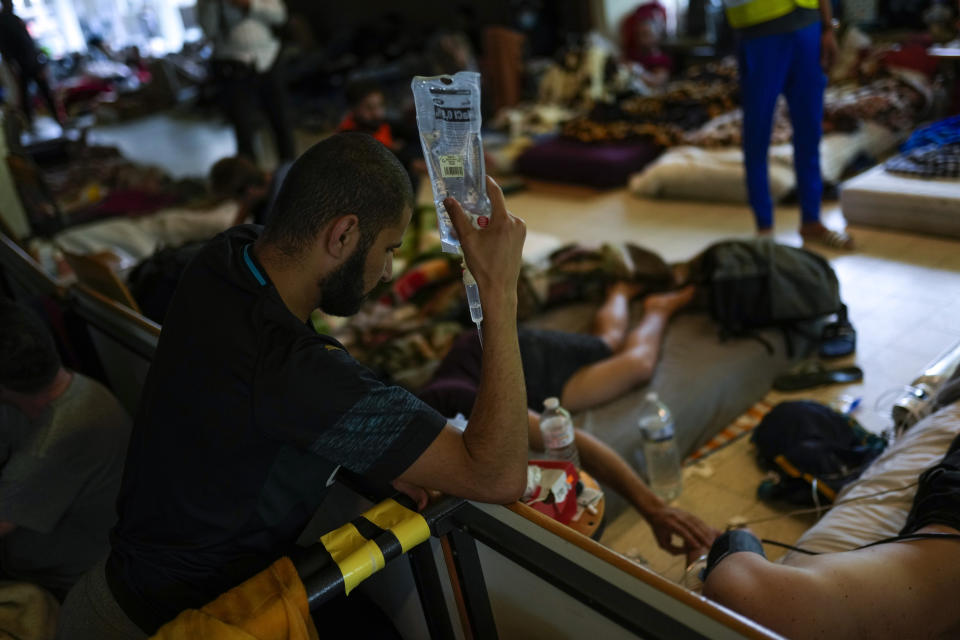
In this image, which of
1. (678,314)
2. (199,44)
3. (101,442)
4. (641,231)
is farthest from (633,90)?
(199,44)

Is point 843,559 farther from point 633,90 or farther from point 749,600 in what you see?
point 633,90

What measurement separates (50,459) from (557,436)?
1099 mm

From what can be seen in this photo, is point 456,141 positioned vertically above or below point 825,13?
above

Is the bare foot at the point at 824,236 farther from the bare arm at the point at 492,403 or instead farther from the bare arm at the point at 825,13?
the bare arm at the point at 492,403

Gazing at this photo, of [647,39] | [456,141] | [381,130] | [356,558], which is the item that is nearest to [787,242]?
[381,130]

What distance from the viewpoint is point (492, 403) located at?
3.95 feet

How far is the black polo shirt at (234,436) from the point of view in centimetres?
116

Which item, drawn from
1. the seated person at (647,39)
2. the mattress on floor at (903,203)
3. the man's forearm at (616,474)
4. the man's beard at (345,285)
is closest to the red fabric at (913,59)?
the mattress on floor at (903,203)

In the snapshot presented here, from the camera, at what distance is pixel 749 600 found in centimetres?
129

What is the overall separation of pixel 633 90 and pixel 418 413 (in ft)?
19.1

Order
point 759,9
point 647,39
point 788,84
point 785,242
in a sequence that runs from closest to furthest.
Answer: point 759,9 → point 788,84 → point 785,242 → point 647,39

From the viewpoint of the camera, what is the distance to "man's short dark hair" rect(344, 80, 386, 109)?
3918 millimetres

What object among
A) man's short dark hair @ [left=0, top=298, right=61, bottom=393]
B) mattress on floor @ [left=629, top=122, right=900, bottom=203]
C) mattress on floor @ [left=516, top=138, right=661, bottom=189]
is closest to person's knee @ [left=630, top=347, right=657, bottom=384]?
man's short dark hair @ [left=0, top=298, right=61, bottom=393]

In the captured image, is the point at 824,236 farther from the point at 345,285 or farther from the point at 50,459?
the point at 50,459
